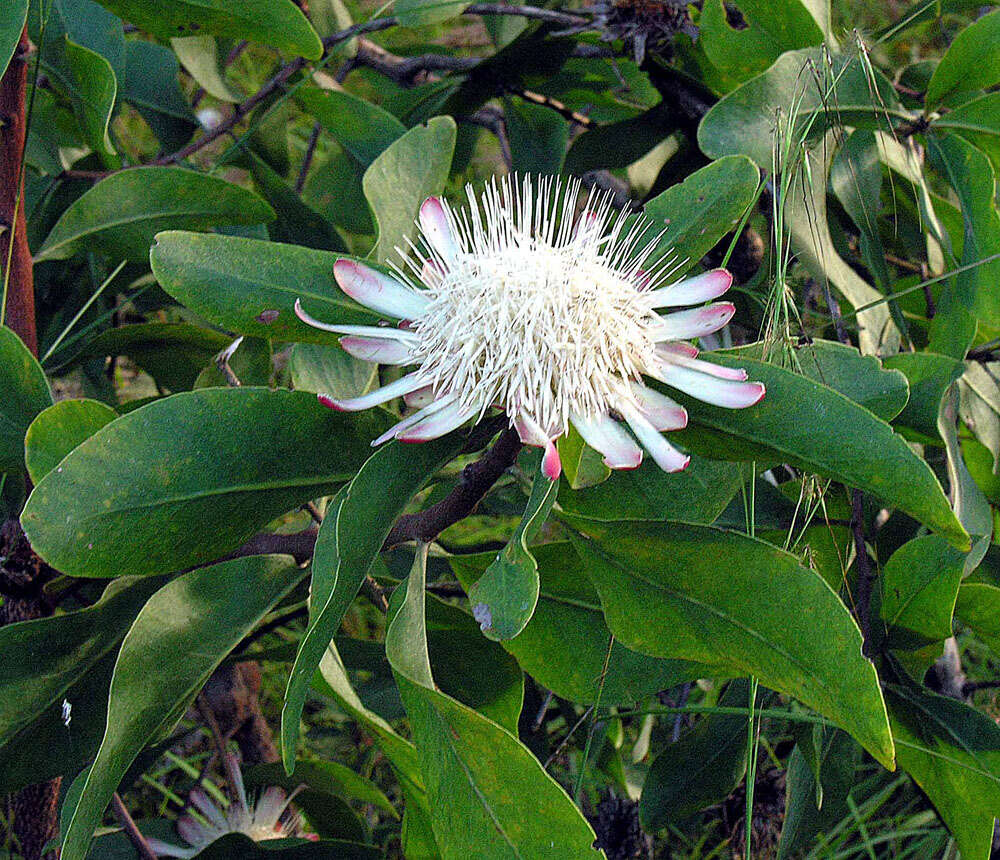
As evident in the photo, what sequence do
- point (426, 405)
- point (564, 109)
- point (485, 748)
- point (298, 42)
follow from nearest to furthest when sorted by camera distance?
point (485, 748) < point (426, 405) < point (298, 42) < point (564, 109)

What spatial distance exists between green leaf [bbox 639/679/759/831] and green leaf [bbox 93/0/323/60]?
2.31 feet

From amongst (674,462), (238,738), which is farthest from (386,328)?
(238,738)

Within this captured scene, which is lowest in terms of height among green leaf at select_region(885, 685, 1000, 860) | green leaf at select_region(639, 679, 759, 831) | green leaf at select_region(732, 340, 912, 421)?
green leaf at select_region(639, 679, 759, 831)

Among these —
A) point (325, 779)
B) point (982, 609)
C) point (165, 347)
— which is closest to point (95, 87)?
point (165, 347)

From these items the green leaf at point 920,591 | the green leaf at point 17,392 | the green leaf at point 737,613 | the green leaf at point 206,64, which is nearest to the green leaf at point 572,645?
the green leaf at point 737,613

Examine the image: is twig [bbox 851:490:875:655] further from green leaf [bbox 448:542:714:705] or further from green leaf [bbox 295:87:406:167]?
green leaf [bbox 295:87:406:167]

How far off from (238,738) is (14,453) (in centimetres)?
71

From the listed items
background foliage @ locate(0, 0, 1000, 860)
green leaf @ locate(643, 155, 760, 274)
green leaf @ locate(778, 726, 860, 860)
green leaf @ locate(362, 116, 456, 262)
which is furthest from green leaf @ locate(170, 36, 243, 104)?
green leaf @ locate(778, 726, 860, 860)

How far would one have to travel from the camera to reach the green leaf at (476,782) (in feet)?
1.87

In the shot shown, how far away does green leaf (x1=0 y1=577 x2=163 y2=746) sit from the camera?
2.59ft

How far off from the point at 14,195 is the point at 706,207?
62 cm

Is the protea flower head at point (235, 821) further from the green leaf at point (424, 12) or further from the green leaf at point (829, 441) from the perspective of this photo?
the green leaf at point (424, 12)

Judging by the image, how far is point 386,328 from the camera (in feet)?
2.37

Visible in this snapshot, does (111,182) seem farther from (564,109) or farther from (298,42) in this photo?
(564,109)
